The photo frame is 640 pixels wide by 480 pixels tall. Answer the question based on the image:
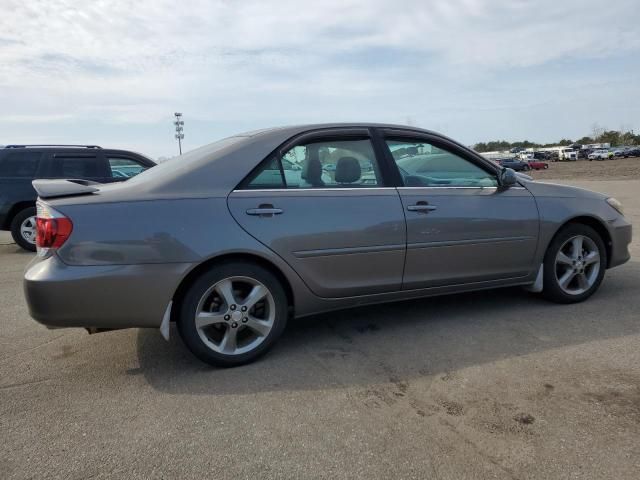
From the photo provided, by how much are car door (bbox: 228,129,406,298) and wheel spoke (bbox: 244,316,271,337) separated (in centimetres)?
39

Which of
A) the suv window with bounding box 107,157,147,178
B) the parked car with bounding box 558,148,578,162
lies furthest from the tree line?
the suv window with bounding box 107,157,147,178

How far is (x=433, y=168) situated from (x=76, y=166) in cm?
646

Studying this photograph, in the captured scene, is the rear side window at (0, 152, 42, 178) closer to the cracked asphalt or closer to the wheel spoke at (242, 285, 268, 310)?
the cracked asphalt

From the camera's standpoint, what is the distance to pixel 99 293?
114 inches

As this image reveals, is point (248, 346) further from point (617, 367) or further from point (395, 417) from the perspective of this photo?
point (617, 367)

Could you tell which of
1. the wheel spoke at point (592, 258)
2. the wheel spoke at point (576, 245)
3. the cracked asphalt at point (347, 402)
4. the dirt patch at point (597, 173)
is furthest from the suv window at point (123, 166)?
the dirt patch at point (597, 173)

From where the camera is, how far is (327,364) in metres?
3.24

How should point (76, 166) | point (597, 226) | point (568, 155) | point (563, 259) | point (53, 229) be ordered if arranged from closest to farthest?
point (53, 229) < point (563, 259) < point (597, 226) < point (76, 166) < point (568, 155)

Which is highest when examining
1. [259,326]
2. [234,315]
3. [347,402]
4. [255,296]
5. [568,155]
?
[568,155]

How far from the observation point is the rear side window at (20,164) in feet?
25.2

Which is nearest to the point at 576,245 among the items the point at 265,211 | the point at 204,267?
the point at 265,211

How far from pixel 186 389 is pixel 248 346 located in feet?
1.61

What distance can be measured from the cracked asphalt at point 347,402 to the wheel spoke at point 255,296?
418 millimetres

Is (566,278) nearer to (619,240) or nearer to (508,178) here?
(619,240)
